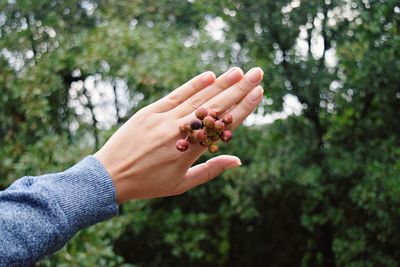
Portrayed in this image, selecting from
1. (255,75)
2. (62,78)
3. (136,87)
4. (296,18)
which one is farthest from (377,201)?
(255,75)

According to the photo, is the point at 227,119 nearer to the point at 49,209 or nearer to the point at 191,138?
the point at 191,138

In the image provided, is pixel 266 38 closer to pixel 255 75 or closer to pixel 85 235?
pixel 85 235

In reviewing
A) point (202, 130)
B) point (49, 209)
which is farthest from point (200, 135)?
point (49, 209)

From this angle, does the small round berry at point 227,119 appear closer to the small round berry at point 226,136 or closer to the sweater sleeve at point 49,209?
the small round berry at point 226,136

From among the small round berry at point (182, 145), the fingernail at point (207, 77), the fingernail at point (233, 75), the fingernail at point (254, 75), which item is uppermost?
the fingernail at point (207, 77)

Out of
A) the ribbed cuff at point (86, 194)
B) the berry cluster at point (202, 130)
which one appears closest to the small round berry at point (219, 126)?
the berry cluster at point (202, 130)

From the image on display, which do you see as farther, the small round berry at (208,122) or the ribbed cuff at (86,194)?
the small round berry at (208,122)

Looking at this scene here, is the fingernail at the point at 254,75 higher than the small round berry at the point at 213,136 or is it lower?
higher

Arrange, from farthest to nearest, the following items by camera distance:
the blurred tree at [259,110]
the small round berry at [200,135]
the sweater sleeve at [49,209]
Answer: the blurred tree at [259,110] → the small round berry at [200,135] → the sweater sleeve at [49,209]
